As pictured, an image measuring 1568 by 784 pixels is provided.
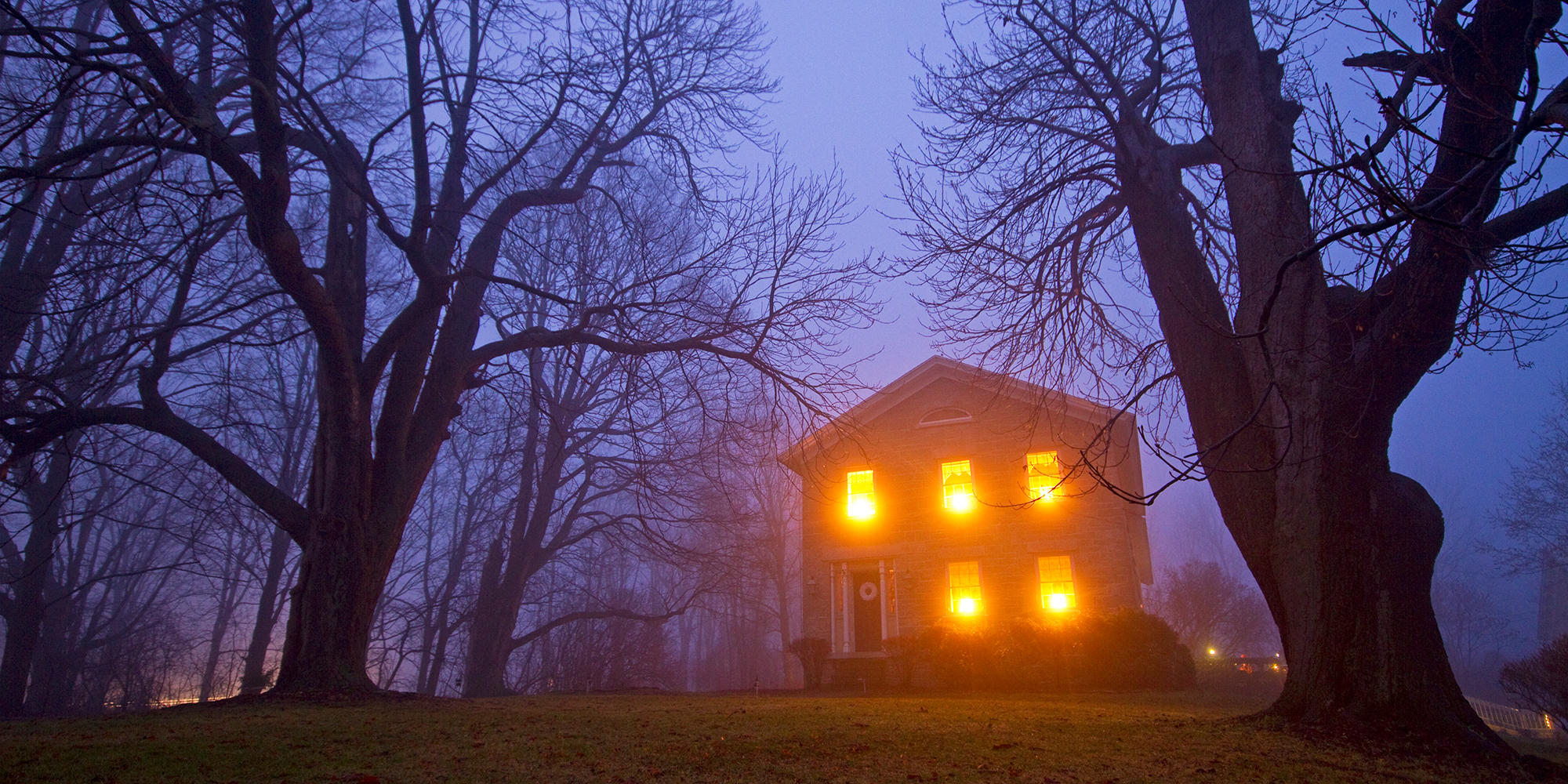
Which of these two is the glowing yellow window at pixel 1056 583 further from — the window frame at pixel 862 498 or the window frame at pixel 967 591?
the window frame at pixel 862 498

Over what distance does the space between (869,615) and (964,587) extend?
2.55 metres

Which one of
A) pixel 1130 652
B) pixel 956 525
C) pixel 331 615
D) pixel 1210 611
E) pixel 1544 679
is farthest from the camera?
pixel 1210 611

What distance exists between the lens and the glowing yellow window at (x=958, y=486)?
19.1 meters

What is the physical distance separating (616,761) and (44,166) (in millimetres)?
5939

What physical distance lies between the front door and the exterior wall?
181 mm

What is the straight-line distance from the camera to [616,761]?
157 inches

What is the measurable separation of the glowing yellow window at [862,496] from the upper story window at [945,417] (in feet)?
6.67

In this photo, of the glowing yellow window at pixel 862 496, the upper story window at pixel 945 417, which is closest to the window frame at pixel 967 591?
the glowing yellow window at pixel 862 496

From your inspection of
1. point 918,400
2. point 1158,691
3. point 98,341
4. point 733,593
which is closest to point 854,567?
point 733,593

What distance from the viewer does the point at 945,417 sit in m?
20.1

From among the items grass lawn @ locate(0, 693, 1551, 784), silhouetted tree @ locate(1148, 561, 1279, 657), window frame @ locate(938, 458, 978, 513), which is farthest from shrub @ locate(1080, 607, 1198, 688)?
silhouetted tree @ locate(1148, 561, 1279, 657)

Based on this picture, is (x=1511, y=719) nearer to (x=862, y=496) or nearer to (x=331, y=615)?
(x=862, y=496)

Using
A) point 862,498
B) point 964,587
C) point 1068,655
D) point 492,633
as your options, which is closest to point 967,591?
point 964,587

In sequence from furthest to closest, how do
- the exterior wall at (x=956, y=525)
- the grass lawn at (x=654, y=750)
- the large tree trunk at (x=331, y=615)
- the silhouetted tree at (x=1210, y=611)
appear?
1. the silhouetted tree at (x=1210, y=611)
2. the exterior wall at (x=956, y=525)
3. the large tree trunk at (x=331, y=615)
4. the grass lawn at (x=654, y=750)
